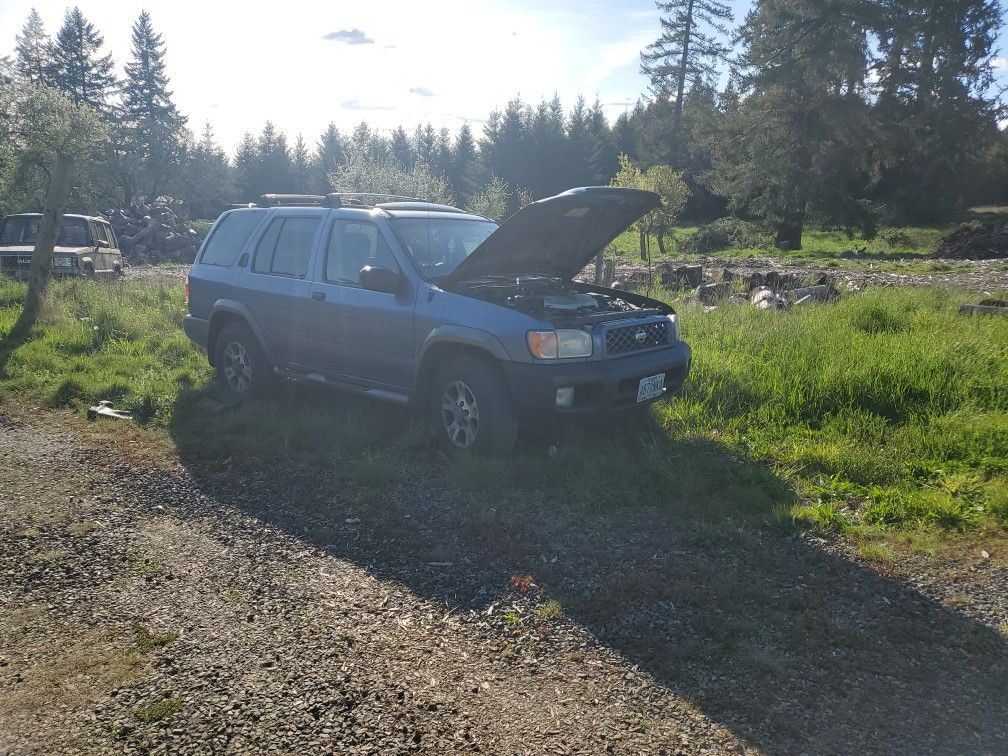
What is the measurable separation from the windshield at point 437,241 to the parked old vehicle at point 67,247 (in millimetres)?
11458

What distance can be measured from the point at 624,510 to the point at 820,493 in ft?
4.63

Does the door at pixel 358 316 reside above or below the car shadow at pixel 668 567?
above

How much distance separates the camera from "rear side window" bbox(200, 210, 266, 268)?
8.02 m

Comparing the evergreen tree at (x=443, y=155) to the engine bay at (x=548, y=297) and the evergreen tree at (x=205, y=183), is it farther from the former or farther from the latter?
the engine bay at (x=548, y=297)

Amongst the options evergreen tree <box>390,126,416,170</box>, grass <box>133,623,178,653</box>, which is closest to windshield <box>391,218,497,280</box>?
grass <box>133,623,178,653</box>

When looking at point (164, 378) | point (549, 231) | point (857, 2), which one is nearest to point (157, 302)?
point (164, 378)

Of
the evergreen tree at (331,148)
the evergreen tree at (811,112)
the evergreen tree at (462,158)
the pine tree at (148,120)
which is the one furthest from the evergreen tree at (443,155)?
the evergreen tree at (811,112)

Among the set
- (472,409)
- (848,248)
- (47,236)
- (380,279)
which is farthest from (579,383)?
(848,248)

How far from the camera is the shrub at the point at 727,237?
35.2 m

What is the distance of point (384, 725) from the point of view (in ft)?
9.95

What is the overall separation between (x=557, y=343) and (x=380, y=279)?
1.57 metres

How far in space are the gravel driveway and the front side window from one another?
221 cm

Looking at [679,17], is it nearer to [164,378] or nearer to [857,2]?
[857,2]

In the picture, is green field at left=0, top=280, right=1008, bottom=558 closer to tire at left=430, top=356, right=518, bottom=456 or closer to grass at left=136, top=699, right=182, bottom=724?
tire at left=430, top=356, right=518, bottom=456
